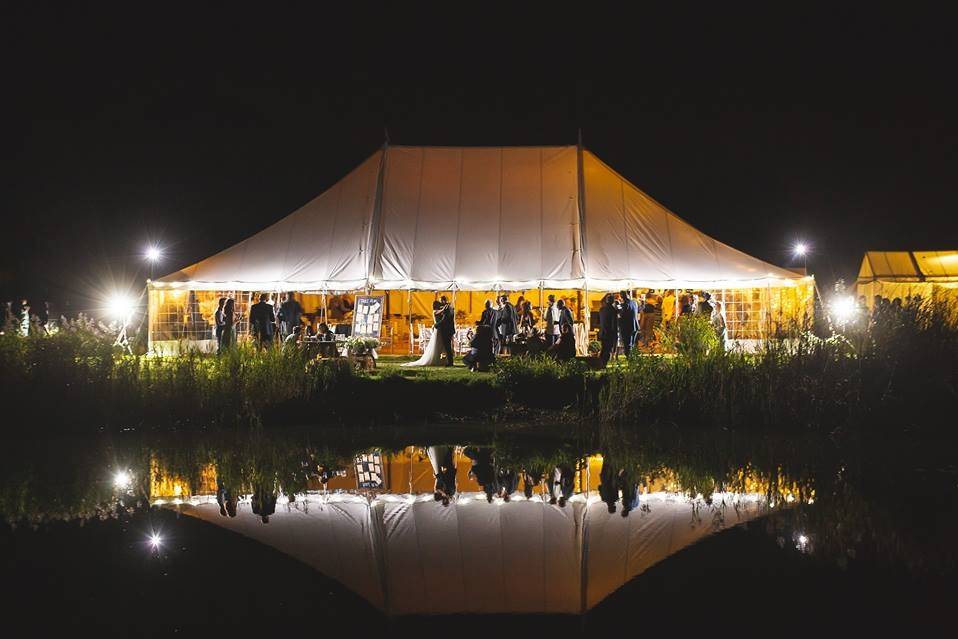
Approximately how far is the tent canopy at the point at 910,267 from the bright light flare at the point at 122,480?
22.5m

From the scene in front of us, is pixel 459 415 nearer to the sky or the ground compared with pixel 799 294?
nearer to the ground

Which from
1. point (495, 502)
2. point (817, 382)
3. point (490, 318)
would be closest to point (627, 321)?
point (490, 318)

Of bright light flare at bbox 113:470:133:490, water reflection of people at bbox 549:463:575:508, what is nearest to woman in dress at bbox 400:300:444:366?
water reflection of people at bbox 549:463:575:508

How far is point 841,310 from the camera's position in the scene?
37.2ft

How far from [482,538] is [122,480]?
342cm

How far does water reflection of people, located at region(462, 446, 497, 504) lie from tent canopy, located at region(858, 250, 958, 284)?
19.9 metres

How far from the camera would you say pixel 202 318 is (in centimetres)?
1902

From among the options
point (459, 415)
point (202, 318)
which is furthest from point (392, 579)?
point (202, 318)

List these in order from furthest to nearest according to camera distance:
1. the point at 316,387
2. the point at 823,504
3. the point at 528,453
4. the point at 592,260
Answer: the point at 592,260
the point at 316,387
the point at 528,453
the point at 823,504

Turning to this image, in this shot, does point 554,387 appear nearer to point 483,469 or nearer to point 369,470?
point 483,469

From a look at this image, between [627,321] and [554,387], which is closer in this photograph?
[554,387]

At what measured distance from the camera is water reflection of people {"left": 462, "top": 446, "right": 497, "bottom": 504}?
282 inches

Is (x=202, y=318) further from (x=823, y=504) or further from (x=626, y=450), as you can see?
(x=823, y=504)

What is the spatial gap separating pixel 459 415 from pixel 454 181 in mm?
9143
